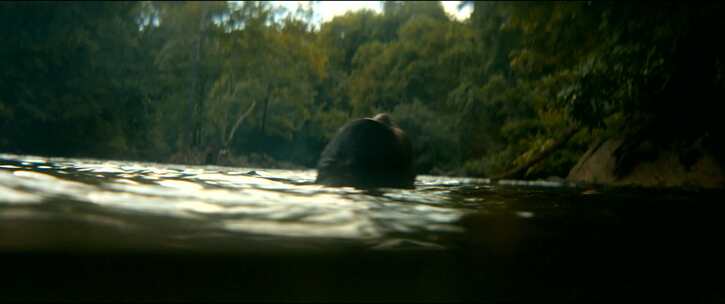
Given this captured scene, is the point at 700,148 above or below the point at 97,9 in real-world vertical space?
below

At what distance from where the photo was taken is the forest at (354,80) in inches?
286

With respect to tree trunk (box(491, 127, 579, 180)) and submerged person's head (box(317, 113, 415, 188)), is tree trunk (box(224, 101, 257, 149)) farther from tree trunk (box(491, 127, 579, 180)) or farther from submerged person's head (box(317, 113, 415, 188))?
submerged person's head (box(317, 113, 415, 188))

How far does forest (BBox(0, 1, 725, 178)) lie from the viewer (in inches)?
286

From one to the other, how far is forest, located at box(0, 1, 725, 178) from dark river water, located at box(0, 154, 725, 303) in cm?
190

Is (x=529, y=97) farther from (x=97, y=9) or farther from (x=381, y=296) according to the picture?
(x=97, y=9)

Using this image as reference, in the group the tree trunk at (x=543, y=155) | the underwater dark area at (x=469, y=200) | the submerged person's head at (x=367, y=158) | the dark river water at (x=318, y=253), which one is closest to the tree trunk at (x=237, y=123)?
the underwater dark area at (x=469, y=200)

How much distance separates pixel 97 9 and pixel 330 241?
3182 cm

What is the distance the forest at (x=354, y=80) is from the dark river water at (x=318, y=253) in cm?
190

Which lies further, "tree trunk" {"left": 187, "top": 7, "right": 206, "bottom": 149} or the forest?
"tree trunk" {"left": 187, "top": 7, "right": 206, "bottom": 149}

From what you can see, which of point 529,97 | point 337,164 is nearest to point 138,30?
point 529,97

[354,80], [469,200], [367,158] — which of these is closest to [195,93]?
[354,80]

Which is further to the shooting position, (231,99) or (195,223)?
(231,99)

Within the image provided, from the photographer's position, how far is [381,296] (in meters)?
1.51

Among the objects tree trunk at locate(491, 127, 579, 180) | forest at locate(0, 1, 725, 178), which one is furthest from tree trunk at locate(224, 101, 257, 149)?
tree trunk at locate(491, 127, 579, 180)
